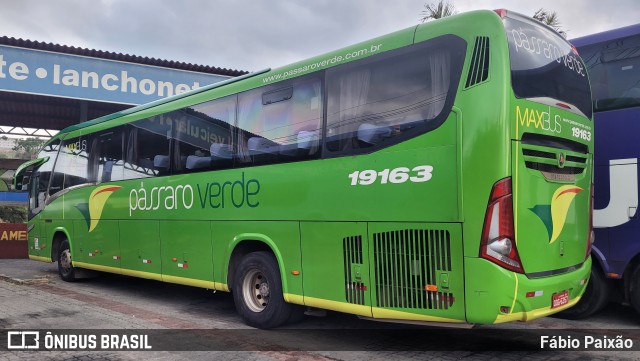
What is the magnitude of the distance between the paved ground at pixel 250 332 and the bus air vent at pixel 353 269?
0.62m

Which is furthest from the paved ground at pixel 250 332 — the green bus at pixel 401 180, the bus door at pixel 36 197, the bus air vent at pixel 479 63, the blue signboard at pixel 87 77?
the blue signboard at pixel 87 77

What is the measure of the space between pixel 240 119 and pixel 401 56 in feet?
8.89

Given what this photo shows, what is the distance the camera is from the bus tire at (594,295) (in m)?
7.06

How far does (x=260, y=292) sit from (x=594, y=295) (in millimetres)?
4503

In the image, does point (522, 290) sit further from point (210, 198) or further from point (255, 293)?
point (210, 198)

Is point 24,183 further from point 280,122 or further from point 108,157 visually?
point 280,122

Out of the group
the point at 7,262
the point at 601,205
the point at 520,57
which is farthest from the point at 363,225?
the point at 7,262

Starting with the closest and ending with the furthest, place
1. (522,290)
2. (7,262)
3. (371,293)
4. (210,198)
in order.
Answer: (522,290) < (371,293) < (210,198) < (7,262)

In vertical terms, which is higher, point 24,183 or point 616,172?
point 24,183

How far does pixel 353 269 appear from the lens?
561cm

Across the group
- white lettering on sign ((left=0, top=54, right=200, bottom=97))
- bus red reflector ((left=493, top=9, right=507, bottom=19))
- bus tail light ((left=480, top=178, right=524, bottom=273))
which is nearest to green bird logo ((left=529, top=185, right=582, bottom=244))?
bus tail light ((left=480, top=178, right=524, bottom=273))

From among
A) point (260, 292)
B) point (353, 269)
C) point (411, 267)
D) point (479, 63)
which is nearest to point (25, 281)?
point (260, 292)

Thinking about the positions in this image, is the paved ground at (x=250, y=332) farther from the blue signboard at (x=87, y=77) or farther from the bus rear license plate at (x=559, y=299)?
the blue signboard at (x=87, y=77)

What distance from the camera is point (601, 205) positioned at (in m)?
7.01
